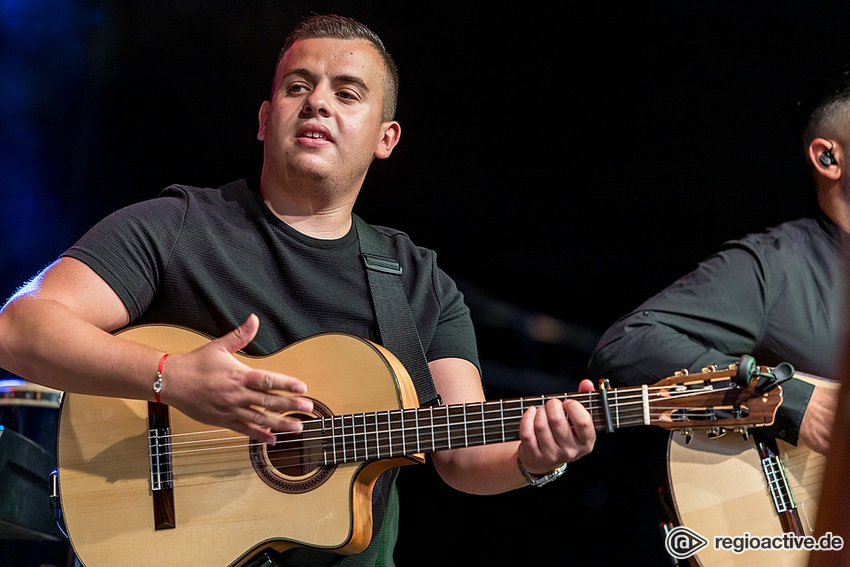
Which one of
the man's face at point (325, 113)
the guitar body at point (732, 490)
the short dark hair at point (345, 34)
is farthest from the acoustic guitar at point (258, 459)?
the short dark hair at point (345, 34)

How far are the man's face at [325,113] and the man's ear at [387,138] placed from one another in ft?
0.35

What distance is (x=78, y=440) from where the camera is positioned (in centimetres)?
253

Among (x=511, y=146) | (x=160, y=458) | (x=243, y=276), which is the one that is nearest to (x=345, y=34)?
(x=243, y=276)

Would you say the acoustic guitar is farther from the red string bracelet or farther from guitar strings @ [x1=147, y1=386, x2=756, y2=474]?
the red string bracelet

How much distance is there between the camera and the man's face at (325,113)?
3.03 m

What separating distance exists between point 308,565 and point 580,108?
2.56 m

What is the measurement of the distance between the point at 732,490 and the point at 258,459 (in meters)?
1.47

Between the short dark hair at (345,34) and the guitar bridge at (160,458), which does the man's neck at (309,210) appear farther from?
the guitar bridge at (160,458)

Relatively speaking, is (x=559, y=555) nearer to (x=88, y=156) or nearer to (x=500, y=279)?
(x=500, y=279)

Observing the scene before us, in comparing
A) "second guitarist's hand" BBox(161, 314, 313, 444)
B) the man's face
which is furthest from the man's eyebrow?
"second guitarist's hand" BBox(161, 314, 313, 444)

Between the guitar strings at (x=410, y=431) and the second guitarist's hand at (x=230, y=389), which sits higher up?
the second guitarist's hand at (x=230, y=389)

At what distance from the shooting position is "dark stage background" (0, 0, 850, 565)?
402 centimetres

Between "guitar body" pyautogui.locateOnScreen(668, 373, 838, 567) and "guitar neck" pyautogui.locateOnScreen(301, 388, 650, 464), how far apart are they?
649 millimetres

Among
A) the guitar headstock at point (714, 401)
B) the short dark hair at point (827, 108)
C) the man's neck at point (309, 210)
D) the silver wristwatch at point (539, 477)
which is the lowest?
the silver wristwatch at point (539, 477)
